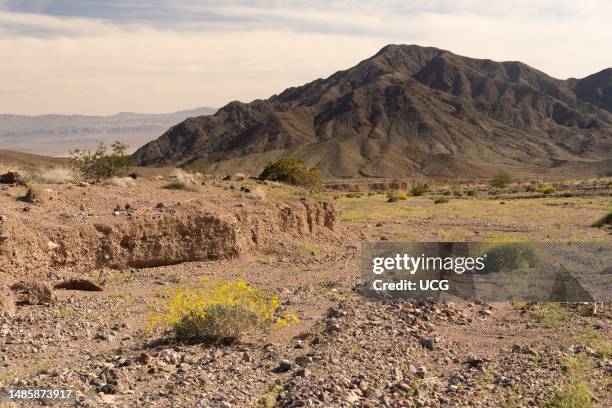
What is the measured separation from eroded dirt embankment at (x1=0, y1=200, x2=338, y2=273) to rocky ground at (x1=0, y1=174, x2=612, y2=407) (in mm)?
38

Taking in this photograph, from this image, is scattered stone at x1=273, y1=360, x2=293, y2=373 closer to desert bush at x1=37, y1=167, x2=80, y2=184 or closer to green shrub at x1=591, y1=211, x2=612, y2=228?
desert bush at x1=37, y1=167, x2=80, y2=184

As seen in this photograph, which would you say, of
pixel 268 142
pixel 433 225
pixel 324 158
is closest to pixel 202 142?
pixel 268 142

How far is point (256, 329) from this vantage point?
9195 millimetres

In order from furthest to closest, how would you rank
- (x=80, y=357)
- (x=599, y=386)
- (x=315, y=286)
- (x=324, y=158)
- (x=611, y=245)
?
(x=324, y=158), (x=611, y=245), (x=315, y=286), (x=80, y=357), (x=599, y=386)

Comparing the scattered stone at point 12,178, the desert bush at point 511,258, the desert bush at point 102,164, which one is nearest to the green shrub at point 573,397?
the desert bush at point 511,258

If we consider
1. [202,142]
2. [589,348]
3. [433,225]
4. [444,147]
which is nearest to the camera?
[589,348]

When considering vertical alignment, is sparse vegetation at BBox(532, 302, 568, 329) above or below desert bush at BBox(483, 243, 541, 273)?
below

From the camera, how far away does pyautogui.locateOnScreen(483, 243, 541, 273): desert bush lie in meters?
14.5

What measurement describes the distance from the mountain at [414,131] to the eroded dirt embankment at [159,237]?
300 feet

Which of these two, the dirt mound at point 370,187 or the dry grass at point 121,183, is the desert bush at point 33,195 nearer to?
the dry grass at point 121,183

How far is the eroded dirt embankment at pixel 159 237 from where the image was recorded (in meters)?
13.5

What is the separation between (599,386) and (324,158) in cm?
11398

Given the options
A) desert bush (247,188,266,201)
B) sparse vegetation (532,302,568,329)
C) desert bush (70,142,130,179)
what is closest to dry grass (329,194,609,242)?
desert bush (247,188,266,201)

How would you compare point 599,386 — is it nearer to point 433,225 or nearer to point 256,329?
point 256,329
